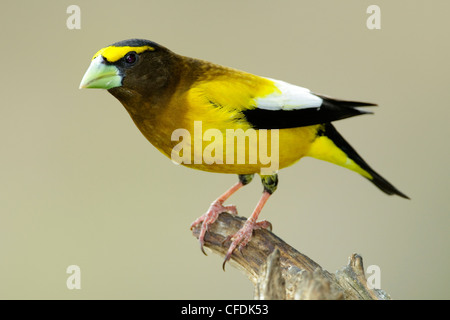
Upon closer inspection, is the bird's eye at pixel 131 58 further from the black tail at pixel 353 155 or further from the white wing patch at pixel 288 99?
the black tail at pixel 353 155

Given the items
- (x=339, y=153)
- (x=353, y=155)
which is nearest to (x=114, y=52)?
(x=339, y=153)

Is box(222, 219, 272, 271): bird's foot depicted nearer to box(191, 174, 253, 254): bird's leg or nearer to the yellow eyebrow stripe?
box(191, 174, 253, 254): bird's leg

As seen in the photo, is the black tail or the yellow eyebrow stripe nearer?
the yellow eyebrow stripe

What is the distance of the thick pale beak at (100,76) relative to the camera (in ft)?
7.91

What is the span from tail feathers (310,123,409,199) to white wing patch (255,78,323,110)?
0.20 metres

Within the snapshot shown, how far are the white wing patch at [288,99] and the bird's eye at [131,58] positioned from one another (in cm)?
63

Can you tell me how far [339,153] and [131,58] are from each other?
4.18ft

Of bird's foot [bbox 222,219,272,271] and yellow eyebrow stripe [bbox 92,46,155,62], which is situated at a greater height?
yellow eyebrow stripe [bbox 92,46,155,62]

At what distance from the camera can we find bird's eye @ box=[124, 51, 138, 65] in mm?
2520

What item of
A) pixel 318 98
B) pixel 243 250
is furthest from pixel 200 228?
pixel 318 98

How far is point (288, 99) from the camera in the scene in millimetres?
2848

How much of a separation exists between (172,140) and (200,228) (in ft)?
1.96

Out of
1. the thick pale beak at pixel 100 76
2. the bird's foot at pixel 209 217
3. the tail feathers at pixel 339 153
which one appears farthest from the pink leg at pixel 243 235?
the thick pale beak at pixel 100 76

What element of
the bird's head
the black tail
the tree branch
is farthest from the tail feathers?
the bird's head
